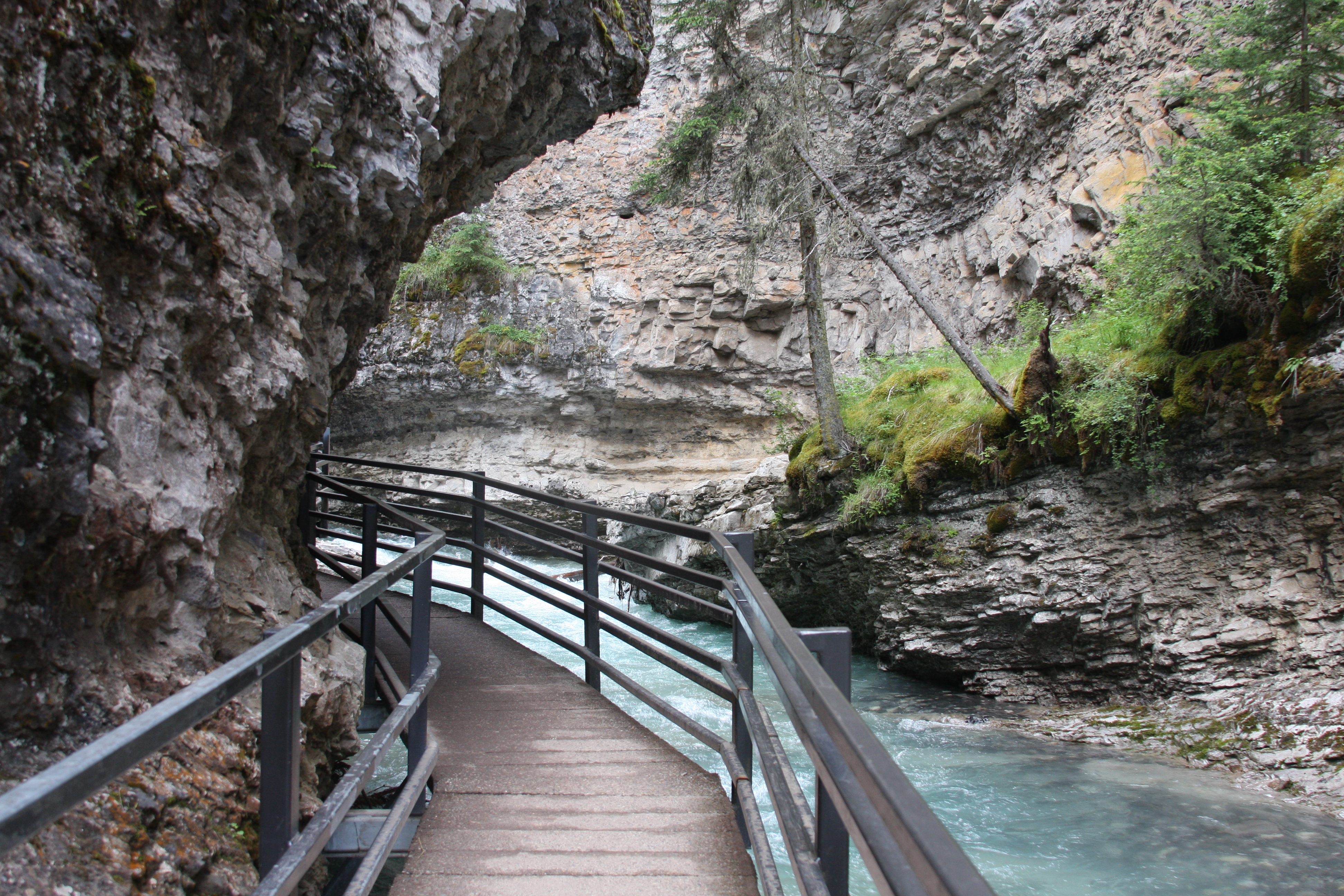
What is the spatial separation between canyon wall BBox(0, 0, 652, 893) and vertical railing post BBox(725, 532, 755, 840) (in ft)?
5.63

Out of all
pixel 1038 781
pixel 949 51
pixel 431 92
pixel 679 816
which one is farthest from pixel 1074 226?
pixel 679 816

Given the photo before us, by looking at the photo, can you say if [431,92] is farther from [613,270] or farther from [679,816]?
[613,270]

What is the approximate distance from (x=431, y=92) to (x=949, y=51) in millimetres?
15268

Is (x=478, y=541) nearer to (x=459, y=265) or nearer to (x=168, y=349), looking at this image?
(x=168, y=349)

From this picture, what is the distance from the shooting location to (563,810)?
2707 mm

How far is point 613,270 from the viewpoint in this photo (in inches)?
812

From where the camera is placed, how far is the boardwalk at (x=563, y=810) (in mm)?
2262

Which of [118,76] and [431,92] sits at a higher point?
[431,92]

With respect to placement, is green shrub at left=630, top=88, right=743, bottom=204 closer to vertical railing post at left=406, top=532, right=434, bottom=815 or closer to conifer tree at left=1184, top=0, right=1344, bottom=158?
conifer tree at left=1184, top=0, right=1344, bottom=158

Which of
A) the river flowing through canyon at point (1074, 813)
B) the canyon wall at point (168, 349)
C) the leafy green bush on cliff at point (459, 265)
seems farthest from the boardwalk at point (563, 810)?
the leafy green bush on cliff at point (459, 265)

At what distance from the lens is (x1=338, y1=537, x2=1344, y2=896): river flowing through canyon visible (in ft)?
15.1

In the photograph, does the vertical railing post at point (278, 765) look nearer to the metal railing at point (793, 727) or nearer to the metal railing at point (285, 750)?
the metal railing at point (285, 750)

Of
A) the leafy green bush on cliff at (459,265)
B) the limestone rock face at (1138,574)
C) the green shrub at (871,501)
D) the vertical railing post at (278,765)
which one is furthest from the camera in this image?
the leafy green bush on cliff at (459,265)

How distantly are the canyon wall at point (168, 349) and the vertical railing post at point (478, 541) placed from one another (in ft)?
3.53
